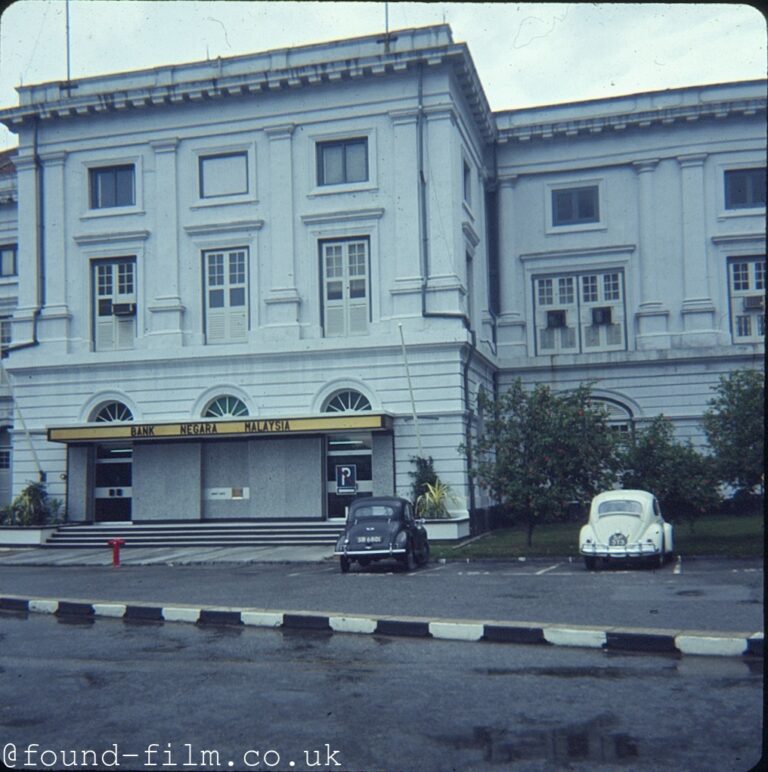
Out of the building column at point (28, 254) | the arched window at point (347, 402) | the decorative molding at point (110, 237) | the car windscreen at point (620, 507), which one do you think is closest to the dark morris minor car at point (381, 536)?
the car windscreen at point (620, 507)

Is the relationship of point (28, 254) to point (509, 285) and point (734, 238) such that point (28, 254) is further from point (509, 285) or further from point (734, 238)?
point (734, 238)

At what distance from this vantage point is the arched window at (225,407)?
31.9 metres

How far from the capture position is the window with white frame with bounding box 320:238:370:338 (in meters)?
31.1

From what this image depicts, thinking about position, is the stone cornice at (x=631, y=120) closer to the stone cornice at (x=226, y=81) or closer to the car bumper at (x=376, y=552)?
the stone cornice at (x=226, y=81)

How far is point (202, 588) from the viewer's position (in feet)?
58.0

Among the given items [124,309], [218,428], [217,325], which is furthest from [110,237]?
[218,428]

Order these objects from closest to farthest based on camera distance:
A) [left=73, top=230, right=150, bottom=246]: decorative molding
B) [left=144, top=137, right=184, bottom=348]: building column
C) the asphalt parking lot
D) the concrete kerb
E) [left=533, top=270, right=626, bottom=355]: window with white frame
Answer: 1. the concrete kerb
2. the asphalt parking lot
3. [left=144, top=137, right=184, bottom=348]: building column
4. [left=73, top=230, right=150, bottom=246]: decorative molding
5. [left=533, top=270, right=626, bottom=355]: window with white frame

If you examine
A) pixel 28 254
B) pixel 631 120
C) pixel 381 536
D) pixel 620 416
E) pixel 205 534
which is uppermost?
pixel 631 120

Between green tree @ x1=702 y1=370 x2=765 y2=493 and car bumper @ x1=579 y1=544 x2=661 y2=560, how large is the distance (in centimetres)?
518

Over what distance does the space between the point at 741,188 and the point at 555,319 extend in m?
7.86

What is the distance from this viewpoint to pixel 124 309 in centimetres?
3284

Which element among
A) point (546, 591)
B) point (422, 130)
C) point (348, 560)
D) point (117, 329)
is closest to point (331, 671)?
point (546, 591)

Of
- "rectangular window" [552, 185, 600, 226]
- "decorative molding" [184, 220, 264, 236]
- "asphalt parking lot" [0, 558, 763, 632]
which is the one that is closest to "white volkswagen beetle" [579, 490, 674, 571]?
"asphalt parking lot" [0, 558, 763, 632]

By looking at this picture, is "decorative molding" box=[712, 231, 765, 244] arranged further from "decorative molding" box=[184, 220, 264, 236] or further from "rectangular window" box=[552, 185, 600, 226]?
"decorative molding" box=[184, 220, 264, 236]
